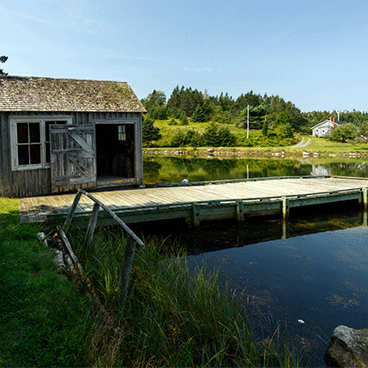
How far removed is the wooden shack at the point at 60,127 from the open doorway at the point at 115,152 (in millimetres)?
344

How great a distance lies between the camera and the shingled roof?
10742 mm

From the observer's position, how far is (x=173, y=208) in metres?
9.74

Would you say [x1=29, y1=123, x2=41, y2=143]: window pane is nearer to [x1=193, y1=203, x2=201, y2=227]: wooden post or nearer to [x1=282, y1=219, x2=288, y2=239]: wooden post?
[x1=193, y1=203, x2=201, y2=227]: wooden post

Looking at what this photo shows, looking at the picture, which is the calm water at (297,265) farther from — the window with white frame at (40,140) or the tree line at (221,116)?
the tree line at (221,116)

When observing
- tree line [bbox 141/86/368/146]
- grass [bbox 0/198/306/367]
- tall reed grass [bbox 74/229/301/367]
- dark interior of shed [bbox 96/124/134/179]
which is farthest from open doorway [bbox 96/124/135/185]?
tree line [bbox 141/86/368/146]

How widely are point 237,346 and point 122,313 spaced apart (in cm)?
142

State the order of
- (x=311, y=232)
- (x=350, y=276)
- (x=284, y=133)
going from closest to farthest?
(x=350, y=276) → (x=311, y=232) → (x=284, y=133)

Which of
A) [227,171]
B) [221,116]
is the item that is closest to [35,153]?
[227,171]

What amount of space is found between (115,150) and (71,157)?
3412 millimetres

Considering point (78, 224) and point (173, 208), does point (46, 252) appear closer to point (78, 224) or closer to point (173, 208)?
point (78, 224)

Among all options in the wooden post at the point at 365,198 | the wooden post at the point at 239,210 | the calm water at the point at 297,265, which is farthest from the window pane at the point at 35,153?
the wooden post at the point at 365,198

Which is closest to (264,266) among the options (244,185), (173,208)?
(173,208)

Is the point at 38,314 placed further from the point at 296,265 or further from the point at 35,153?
the point at 35,153

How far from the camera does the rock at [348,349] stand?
4.23 meters
